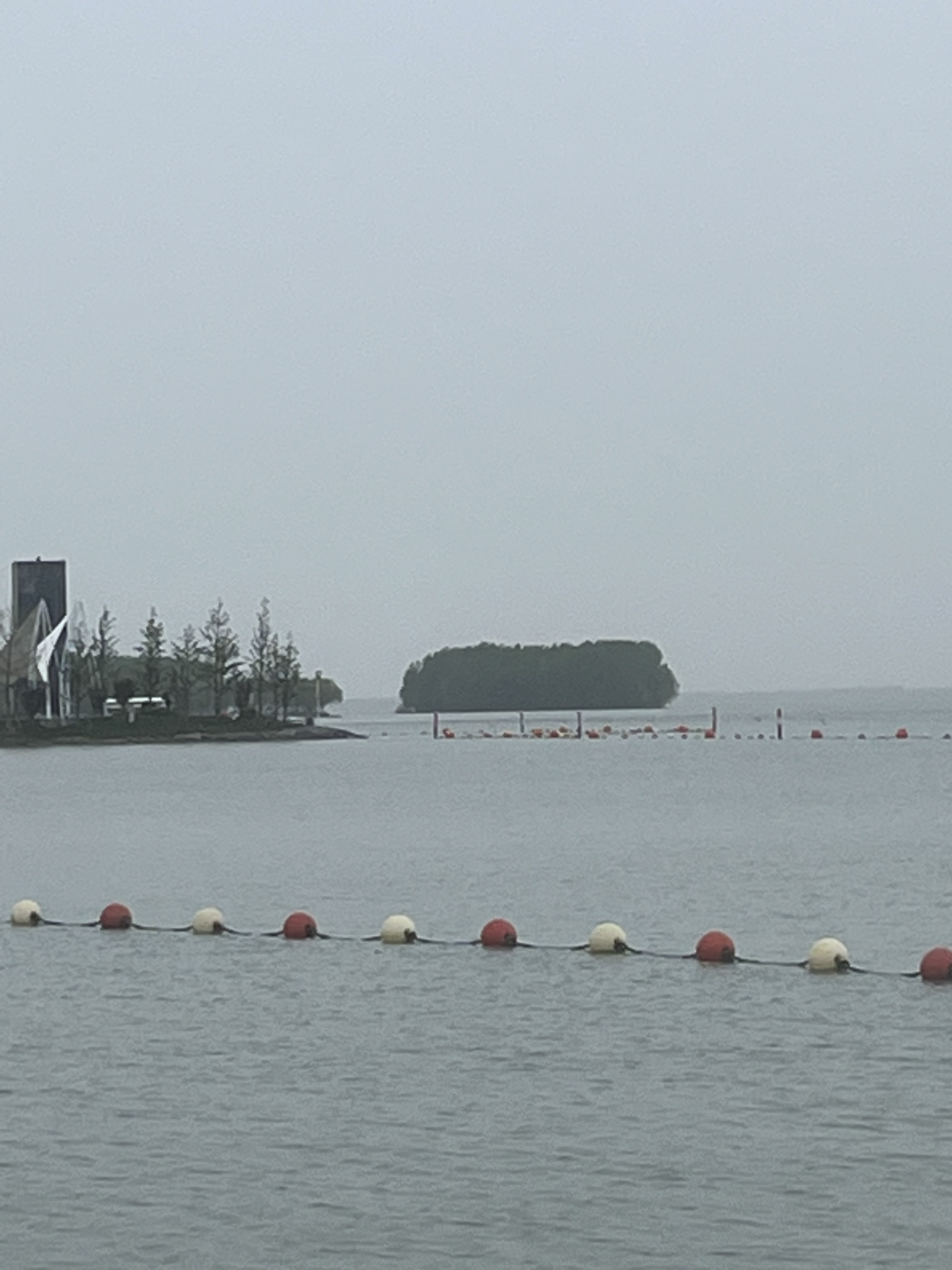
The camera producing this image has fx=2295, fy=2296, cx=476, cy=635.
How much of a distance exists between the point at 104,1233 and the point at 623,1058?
7344mm

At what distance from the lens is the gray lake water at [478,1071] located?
48.4ft

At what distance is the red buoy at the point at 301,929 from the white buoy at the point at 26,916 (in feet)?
15.4

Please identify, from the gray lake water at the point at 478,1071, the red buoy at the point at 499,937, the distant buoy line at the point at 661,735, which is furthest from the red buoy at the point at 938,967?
the distant buoy line at the point at 661,735

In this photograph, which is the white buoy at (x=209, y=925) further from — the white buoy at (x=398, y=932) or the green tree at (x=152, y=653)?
Result: the green tree at (x=152, y=653)

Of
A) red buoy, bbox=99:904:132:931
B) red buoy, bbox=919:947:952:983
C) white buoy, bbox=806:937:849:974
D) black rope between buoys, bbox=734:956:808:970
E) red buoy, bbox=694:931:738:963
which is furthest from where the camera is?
red buoy, bbox=99:904:132:931

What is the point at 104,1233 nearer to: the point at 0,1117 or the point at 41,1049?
the point at 0,1117

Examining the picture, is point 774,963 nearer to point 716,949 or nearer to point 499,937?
point 716,949

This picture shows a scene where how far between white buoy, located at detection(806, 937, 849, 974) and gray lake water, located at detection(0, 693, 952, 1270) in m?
0.19

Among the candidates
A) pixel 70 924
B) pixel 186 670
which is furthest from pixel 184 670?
pixel 70 924

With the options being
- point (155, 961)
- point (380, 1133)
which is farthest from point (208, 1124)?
point (155, 961)

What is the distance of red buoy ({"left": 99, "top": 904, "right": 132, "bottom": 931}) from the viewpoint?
33.9 meters

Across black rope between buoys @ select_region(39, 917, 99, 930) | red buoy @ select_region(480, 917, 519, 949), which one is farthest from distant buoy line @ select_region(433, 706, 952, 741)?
red buoy @ select_region(480, 917, 519, 949)

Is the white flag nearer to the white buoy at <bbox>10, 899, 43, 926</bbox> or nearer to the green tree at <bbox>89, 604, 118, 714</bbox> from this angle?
the green tree at <bbox>89, 604, 118, 714</bbox>

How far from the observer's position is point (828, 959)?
26.9 m
